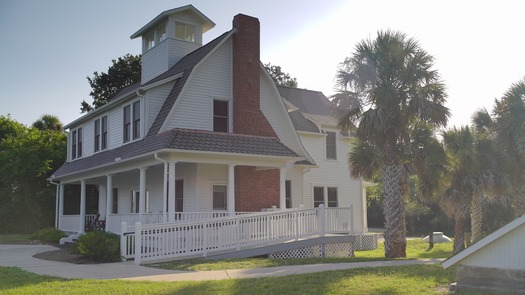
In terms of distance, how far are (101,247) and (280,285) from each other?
7.54 meters

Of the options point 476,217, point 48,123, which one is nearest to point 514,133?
point 476,217

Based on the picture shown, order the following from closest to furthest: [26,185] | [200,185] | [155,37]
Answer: [200,185] < [155,37] < [26,185]

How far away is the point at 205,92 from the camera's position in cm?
2028

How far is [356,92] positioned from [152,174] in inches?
366

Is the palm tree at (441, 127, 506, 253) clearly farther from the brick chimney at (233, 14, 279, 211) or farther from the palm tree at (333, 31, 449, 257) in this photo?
the brick chimney at (233, 14, 279, 211)

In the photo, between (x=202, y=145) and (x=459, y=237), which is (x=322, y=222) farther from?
(x=459, y=237)

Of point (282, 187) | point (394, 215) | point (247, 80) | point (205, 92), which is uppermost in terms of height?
point (247, 80)

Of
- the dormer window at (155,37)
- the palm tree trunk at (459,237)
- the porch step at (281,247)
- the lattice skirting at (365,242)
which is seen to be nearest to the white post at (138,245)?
the porch step at (281,247)

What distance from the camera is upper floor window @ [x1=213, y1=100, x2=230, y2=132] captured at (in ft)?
67.5

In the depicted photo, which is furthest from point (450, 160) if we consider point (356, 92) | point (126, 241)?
point (126, 241)

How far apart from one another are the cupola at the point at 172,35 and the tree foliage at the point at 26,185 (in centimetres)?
1354

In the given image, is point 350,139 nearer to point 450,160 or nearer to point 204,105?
point 450,160

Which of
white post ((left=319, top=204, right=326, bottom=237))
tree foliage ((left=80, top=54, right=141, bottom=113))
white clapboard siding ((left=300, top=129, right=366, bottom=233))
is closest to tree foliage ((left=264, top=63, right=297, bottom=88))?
tree foliage ((left=80, top=54, right=141, bottom=113))

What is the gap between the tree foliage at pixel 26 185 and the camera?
3369 centimetres
